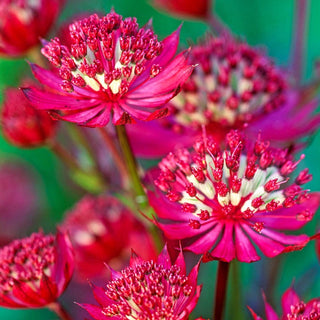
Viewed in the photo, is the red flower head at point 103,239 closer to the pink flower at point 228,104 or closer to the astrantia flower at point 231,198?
the pink flower at point 228,104

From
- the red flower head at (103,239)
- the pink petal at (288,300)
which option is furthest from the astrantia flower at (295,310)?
the red flower head at (103,239)

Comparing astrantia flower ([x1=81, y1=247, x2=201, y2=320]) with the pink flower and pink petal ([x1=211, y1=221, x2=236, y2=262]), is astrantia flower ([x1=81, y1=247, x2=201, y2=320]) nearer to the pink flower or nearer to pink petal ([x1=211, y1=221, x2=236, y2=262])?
pink petal ([x1=211, y1=221, x2=236, y2=262])

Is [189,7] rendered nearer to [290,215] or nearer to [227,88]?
[227,88]

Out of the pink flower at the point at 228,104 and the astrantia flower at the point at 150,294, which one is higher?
the pink flower at the point at 228,104

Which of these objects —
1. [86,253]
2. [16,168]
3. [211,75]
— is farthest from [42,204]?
[211,75]

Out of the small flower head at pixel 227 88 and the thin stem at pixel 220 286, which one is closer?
the thin stem at pixel 220 286

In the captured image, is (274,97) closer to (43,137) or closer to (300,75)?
(300,75)

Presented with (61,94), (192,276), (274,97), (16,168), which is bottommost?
(192,276)
